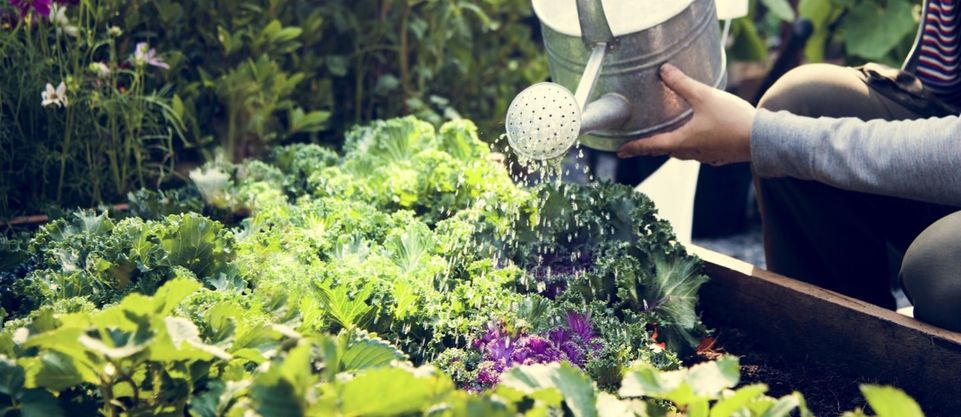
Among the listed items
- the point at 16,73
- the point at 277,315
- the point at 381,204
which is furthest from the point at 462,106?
the point at 277,315

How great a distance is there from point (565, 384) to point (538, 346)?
1.54 ft

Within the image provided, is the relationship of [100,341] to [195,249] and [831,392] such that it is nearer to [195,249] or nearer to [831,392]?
[195,249]

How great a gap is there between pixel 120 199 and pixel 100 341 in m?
1.27

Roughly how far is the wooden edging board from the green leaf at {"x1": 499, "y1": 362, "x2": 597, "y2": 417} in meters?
0.78

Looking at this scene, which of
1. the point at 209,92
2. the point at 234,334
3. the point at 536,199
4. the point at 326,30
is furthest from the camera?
the point at 326,30

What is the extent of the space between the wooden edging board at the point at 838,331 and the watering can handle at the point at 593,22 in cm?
56

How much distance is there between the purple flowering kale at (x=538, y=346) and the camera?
1488 mm

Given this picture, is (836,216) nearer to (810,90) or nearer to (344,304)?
(810,90)

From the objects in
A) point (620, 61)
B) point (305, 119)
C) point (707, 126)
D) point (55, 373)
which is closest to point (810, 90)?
point (707, 126)

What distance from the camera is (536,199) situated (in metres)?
1.85

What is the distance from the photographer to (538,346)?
152 cm

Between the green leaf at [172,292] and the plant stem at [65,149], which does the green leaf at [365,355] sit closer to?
the green leaf at [172,292]

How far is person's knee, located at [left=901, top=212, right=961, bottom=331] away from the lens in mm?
1537

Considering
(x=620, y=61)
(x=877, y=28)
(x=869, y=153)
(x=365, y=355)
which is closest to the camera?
(x=365, y=355)
